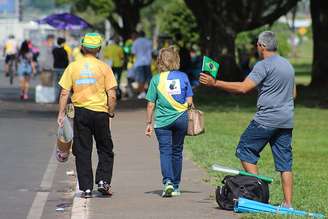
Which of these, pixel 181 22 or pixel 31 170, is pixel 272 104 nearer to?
pixel 31 170

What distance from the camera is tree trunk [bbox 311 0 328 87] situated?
31016mm

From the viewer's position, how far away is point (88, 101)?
11.0 m

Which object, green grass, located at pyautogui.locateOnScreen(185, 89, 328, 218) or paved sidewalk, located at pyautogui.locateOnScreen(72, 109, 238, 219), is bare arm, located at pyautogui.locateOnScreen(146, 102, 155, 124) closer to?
paved sidewalk, located at pyautogui.locateOnScreen(72, 109, 238, 219)

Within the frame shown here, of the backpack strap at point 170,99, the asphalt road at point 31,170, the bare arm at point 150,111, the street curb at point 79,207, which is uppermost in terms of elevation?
the backpack strap at point 170,99

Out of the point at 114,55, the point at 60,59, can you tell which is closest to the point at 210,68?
the point at 60,59

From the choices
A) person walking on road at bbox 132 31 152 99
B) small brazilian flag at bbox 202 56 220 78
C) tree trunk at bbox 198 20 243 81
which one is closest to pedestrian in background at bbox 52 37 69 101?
person walking on road at bbox 132 31 152 99

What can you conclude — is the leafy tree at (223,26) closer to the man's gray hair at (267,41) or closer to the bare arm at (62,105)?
the bare arm at (62,105)

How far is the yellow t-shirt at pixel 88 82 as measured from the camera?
11008 millimetres

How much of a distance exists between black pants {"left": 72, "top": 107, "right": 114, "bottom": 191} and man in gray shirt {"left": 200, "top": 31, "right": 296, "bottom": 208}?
1765 mm

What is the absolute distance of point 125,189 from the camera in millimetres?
11891

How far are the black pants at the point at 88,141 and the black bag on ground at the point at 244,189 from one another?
1.65 metres

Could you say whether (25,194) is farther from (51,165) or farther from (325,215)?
(325,215)

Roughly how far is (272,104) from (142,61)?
19.3 m

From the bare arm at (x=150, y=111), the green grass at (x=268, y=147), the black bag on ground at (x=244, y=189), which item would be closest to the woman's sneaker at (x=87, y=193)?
the bare arm at (x=150, y=111)
